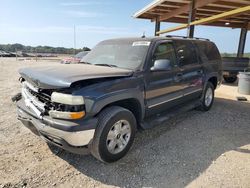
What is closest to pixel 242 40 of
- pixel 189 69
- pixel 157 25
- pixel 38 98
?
pixel 157 25

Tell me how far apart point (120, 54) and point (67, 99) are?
1733 millimetres

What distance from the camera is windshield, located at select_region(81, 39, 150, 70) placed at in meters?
3.64

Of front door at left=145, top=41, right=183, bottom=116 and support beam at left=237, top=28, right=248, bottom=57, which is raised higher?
support beam at left=237, top=28, right=248, bottom=57

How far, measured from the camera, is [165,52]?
4105 millimetres

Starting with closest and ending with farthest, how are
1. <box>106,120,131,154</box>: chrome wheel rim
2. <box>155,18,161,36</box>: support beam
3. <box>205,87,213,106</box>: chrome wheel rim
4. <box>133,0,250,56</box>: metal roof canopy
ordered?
<box>106,120,131,154</box>: chrome wheel rim
<box>205,87,213,106</box>: chrome wheel rim
<box>133,0,250,56</box>: metal roof canopy
<box>155,18,161,36</box>: support beam

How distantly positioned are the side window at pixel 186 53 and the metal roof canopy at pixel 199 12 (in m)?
3.16

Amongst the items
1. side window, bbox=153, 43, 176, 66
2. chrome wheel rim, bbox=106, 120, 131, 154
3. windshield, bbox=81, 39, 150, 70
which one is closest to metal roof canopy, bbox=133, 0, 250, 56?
side window, bbox=153, 43, 176, 66

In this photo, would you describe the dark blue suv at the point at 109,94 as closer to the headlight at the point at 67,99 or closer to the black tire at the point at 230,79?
the headlight at the point at 67,99

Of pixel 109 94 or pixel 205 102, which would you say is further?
pixel 205 102

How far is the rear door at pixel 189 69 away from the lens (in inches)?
177

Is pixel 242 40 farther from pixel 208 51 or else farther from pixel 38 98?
pixel 38 98

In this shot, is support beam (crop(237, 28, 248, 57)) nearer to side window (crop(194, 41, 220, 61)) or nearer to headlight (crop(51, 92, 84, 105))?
side window (crop(194, 41, 220, 61))

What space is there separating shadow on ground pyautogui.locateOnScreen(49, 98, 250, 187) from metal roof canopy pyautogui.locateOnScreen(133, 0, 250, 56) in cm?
434

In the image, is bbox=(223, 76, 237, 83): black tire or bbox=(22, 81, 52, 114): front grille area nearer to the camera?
bbox=(22, 81, 52, 114): front grille area
